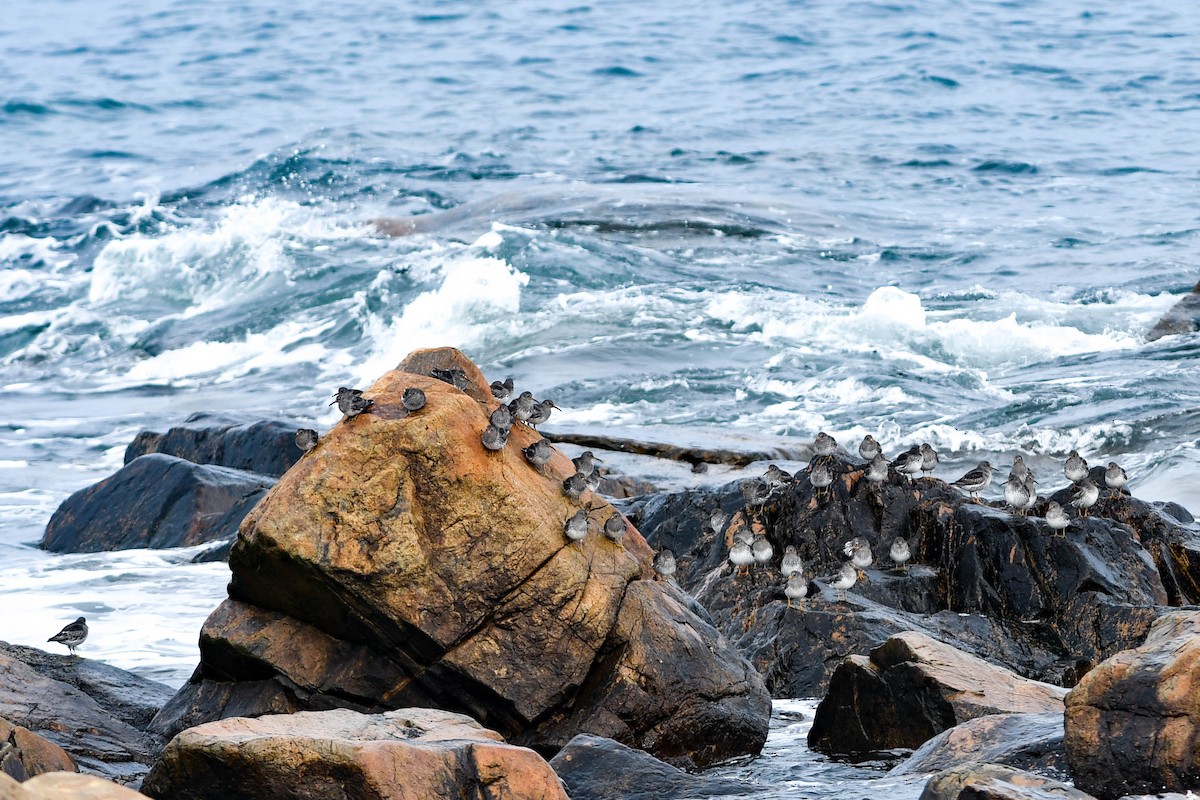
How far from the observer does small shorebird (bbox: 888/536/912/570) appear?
10.0 meters

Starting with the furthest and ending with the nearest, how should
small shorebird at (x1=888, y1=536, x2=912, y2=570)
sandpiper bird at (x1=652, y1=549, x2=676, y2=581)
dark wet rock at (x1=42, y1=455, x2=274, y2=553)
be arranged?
dark wet rock at (x1=42, y1=455, x2=274, y2=553), small shorebird at (x1=888, y1=536, x2=912, y2=570), sandpiper bird at (x1=652, y1=549, x2=676, y2=581)

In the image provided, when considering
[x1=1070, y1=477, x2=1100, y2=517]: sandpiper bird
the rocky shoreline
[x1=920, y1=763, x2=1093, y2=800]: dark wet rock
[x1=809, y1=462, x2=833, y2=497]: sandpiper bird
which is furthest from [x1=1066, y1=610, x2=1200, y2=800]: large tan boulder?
[x1=809, y1=462, x2=833, y2=497]: sandpiper bird

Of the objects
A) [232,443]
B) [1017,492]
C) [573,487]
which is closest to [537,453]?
[573,487]

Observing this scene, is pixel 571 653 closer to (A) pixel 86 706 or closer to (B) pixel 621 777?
(B) pixel 621 777

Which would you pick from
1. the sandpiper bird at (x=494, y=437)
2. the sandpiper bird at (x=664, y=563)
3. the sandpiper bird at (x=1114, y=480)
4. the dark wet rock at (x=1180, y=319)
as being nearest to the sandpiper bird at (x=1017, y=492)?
the sandpiper bird at (x=1114, y=480)

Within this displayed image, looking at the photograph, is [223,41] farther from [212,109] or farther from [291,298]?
[291,298]

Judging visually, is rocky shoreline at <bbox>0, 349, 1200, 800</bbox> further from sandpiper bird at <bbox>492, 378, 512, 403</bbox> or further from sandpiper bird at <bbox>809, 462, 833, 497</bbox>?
sandpiper bird at <bbox>492, 378, 512, 403</bbox>

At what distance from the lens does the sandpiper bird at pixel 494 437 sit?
8.14m

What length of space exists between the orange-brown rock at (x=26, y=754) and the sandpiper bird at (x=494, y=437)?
2.76 meters

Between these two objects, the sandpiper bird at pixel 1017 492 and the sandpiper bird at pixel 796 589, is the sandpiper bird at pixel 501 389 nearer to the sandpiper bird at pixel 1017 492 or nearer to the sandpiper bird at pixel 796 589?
the sandpiper bird at pixel 796 589

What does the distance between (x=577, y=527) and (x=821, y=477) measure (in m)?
3.16

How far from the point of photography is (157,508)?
13.8 m

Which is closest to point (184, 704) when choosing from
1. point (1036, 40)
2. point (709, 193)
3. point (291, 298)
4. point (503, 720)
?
point (503, 720)

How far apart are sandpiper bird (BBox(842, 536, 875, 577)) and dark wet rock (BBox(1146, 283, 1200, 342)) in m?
12.1
